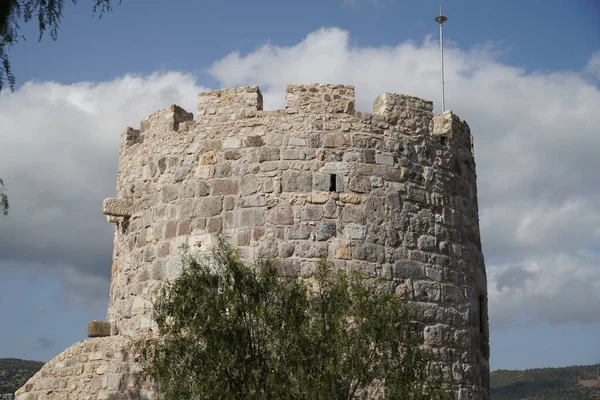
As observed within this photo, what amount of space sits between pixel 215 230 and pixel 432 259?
267cm

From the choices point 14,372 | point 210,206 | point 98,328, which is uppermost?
point 210,206

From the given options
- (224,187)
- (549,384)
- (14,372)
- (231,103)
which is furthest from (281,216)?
(549,384)

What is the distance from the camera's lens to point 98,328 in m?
10.3

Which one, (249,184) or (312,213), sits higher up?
(249,184)

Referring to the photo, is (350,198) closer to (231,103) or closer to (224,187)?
(224,187)

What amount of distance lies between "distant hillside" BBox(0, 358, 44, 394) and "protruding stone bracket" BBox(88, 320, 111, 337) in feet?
56.3

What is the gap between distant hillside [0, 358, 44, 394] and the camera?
2681 cm

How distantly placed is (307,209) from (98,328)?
338 cm

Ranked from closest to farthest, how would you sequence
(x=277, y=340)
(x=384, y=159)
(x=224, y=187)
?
(x=277, y=340)
(x=224, y=187)
(x=384, y=159)

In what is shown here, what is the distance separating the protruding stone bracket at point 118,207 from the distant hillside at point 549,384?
31700 mm

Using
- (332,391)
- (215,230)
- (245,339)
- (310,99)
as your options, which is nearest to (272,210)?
(215,230)

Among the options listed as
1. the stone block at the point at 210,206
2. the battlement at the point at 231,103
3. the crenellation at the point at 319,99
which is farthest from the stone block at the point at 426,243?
the battlement at the point at 231,103

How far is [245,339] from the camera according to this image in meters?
7.43

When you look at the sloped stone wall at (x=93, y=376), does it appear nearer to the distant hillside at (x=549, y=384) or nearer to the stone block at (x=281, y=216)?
the stone block at (x=281, y=216)
